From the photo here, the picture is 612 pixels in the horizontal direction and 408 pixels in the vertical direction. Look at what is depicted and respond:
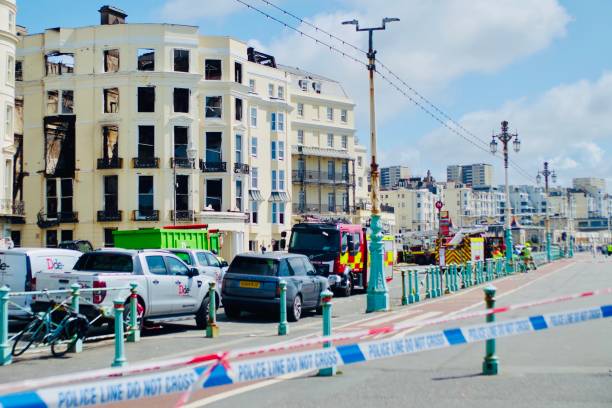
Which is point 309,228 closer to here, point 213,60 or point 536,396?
point 536,396

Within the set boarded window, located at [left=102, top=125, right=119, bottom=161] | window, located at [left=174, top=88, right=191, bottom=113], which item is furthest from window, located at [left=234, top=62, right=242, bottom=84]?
boarded window, located at [left=102, top=125, right=119, bottom=161]

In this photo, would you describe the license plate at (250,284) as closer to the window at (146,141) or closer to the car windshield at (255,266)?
the car windshield at (255,266)

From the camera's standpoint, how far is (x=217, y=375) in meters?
4.93

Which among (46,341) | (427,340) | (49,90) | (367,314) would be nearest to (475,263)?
(367,314)

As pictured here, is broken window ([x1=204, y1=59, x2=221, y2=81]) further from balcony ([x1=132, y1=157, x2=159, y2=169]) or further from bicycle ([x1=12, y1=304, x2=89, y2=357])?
bicycle ([x1=12, y1=304, x2=89, y2=357])

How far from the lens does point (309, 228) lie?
2622cm

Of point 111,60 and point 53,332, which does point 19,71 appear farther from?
point 53,332

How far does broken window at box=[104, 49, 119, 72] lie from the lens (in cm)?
4669

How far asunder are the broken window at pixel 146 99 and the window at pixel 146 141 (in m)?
1.22

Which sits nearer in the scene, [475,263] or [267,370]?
[267,370]

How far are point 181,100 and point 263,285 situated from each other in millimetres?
31653

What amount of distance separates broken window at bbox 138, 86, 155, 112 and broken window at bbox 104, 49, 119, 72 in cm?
278

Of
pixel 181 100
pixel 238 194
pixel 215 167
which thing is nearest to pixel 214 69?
pixel 181 100

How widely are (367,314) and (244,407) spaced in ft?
37.4
